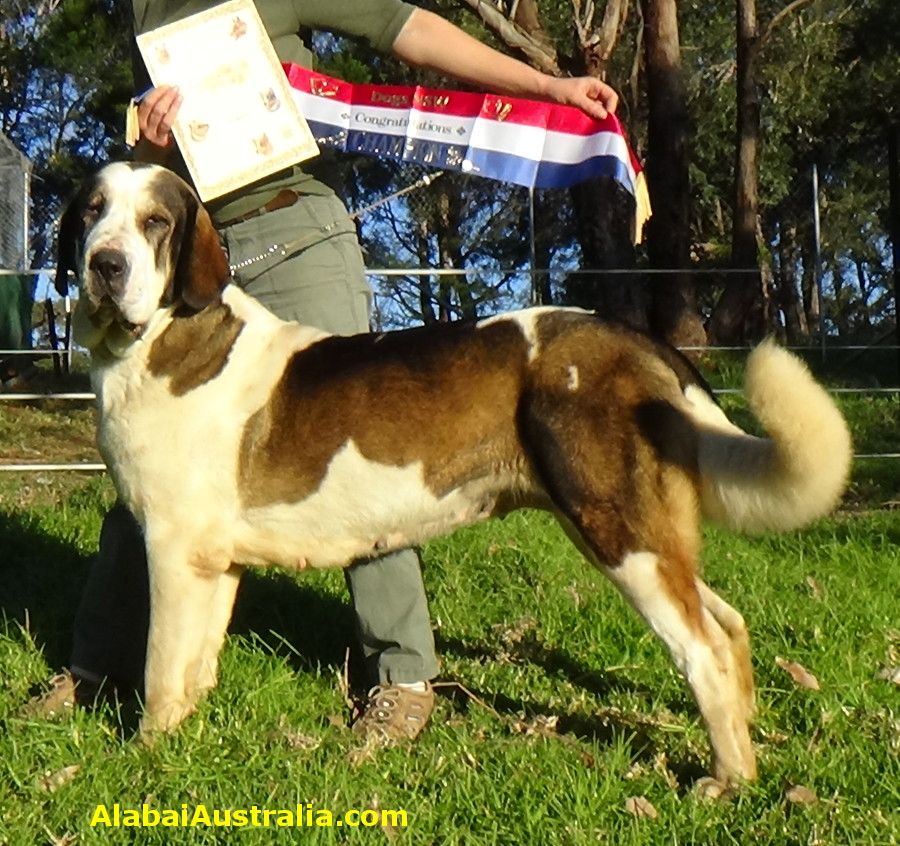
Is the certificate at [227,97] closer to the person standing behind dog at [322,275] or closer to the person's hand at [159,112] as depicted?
the person's hand at [159,112]

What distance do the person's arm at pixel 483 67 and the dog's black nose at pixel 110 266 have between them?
1284 mm

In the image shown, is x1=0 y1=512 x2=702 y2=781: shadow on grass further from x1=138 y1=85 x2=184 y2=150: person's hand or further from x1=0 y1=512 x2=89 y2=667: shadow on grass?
x1=138 y1=85 x2=184 y2=150: person's hand

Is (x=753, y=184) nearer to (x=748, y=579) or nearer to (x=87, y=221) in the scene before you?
(x=748, y=579)

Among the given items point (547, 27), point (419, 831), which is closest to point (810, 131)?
point (547, 27)

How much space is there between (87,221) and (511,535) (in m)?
3.08

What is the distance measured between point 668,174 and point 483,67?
1158 centimetres

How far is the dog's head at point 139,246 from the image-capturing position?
3.43 metres

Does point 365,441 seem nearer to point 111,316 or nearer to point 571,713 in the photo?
point 111,316

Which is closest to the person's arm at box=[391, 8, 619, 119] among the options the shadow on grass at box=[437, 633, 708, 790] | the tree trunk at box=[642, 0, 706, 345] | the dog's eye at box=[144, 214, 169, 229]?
the dog's eye at box=[144, 214, 169, 229]

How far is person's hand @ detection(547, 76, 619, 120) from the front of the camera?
394cm

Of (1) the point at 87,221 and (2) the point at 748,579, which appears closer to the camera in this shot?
(1) the point at 87,221

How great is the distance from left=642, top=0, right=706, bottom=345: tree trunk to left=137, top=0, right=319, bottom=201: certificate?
441 inches

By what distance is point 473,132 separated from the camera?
4.50 m

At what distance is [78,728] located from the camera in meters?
3.65
